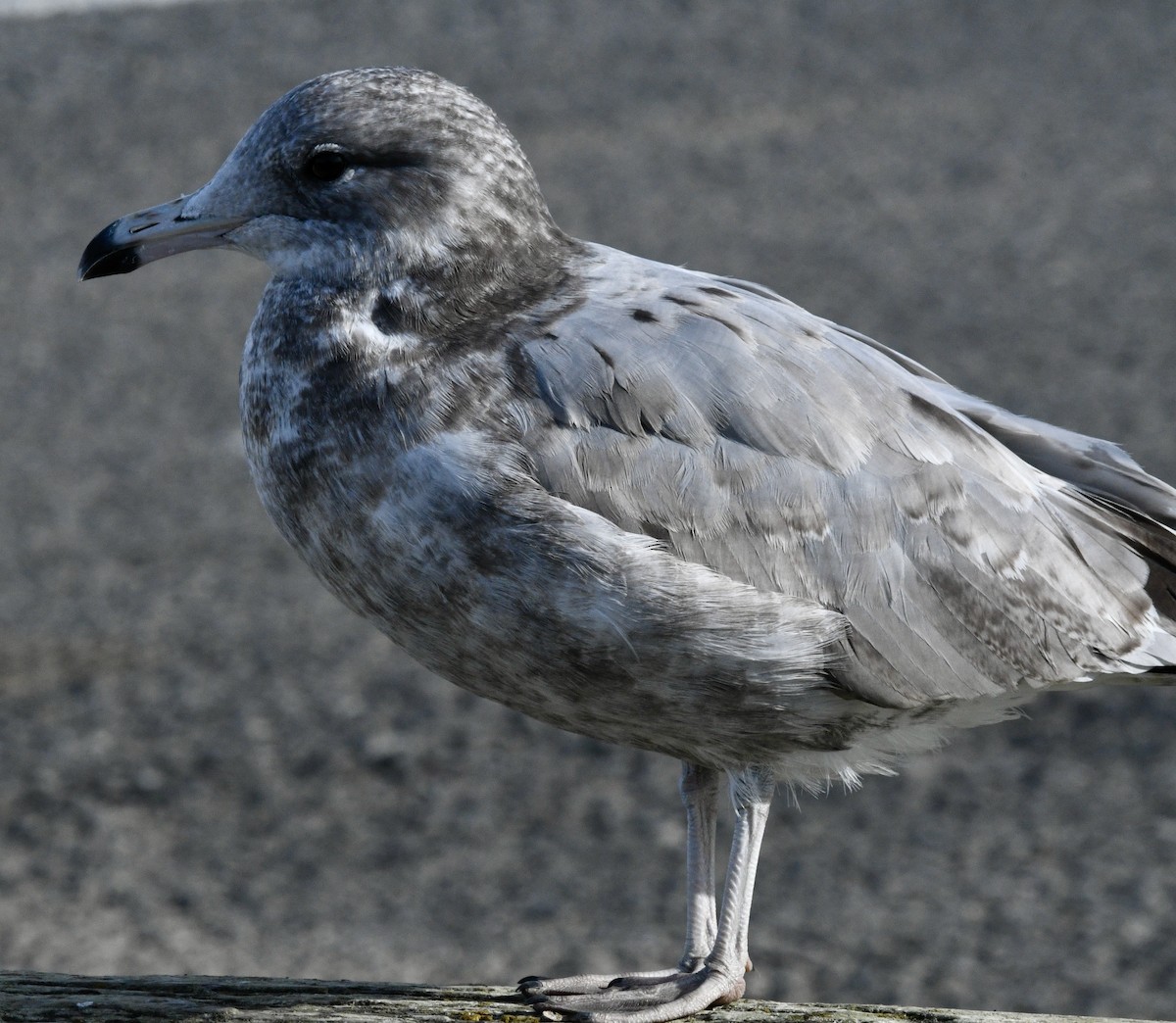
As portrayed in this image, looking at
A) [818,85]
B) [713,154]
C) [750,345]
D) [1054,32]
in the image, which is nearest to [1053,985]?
[750,345]

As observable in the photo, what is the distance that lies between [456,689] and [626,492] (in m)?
7.18

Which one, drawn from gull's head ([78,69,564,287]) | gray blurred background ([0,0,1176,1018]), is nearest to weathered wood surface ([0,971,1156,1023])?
gull's head ([78,69,564,287])

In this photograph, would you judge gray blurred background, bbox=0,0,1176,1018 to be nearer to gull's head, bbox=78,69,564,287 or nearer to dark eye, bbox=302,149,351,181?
gull's head, bbox=78,69,564,287

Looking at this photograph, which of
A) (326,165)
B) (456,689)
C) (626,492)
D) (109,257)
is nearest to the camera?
(626,492)

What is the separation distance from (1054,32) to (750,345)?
21418 mm

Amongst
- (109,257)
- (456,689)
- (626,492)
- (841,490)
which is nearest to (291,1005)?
(626,492)

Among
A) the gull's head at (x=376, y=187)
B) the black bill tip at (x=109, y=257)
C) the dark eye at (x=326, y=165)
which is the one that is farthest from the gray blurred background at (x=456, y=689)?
the dark eye at (x=326, y=165)

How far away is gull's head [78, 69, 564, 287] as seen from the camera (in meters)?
4.03

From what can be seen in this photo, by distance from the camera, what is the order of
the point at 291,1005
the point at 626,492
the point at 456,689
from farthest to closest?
the point at 456,689 → the point at 291,1005 → the point at 626,492

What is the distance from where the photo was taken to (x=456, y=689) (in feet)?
35.6

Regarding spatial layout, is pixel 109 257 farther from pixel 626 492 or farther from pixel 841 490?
pixel 841 490

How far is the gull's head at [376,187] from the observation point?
4027 mm

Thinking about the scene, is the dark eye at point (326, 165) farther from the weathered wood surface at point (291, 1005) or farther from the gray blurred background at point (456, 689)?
the gray blurred background at point (456, 689)

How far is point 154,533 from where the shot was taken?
1304cm
